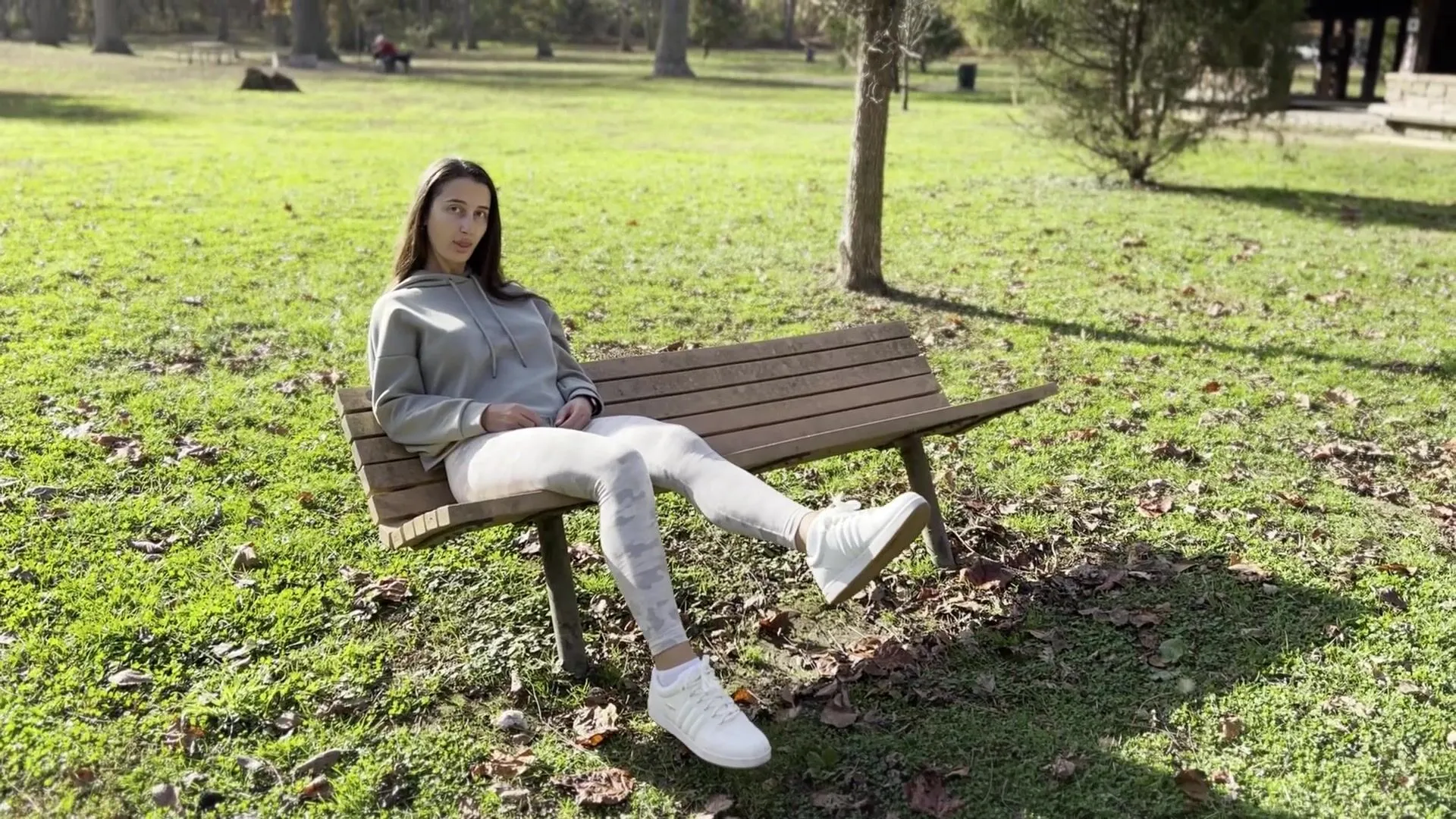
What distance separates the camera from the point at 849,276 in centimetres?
846

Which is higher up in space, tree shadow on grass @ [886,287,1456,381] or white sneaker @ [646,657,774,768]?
tree shadow on grass @ [886,287,1456,381]

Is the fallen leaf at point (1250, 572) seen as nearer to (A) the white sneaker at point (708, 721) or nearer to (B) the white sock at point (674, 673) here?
(A) the white sneaker at point (708, 721)

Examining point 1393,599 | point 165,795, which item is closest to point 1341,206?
point 1393,599

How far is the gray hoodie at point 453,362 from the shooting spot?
3.32m

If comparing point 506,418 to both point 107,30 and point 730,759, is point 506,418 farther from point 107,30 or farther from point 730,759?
point 107,30

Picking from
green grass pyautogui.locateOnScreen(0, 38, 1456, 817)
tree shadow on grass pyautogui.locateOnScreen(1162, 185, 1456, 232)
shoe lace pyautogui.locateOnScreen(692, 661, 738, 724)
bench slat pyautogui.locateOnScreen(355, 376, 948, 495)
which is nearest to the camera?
shoe lace pyautogui.locateOnScreen(692, 661, 738, 724)

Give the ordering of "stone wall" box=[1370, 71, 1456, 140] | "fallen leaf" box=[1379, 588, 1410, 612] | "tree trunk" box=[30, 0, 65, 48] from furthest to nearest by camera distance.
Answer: "tree trunk" box=[30, 0, 65, 48] → "stone wall" box=[1370, 71, 1456, 140] → "fallen leaf" box=[1379, 588, 1410, 612]

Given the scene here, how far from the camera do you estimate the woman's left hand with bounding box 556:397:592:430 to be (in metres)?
3.50

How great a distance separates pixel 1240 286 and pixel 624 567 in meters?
7.24

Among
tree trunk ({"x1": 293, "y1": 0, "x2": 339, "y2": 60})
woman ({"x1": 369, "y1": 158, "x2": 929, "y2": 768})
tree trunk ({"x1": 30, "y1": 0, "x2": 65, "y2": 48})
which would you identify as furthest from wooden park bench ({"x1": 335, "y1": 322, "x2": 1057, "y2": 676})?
tree trunk ({"x1": 30, "y1": 0, "x2": 65, "y2": 48})

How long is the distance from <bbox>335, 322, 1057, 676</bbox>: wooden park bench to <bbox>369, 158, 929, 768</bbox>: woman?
4.4 inches

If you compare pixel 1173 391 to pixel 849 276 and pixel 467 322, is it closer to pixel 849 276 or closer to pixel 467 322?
pixel 849 276

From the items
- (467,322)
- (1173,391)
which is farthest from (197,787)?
(1173,391)

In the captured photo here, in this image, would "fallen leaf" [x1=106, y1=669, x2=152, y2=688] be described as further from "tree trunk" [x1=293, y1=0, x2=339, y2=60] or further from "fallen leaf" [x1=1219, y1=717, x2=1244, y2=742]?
"tree trunk" [x1=293, y1=0, x2=339, y2=60]
